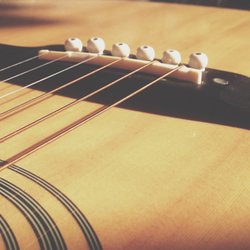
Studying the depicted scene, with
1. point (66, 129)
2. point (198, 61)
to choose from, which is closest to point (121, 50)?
point (198, 61)

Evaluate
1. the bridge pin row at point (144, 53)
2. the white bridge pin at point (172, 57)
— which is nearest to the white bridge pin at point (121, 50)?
the bridge pin row at point (144, 53)

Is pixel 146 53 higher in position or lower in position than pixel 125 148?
higher

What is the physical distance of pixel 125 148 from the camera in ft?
2.33

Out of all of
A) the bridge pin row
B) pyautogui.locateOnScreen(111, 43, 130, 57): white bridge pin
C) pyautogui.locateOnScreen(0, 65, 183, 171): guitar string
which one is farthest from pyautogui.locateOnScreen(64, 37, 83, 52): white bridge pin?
pyautogui.locateOnScreen(0, 65, 183, 171): guitar string

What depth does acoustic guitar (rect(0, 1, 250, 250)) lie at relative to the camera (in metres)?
0.51

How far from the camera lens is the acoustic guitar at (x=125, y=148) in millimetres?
509

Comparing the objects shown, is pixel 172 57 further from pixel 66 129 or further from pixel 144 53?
pixel 66 129

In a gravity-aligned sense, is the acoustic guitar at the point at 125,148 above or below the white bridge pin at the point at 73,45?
below

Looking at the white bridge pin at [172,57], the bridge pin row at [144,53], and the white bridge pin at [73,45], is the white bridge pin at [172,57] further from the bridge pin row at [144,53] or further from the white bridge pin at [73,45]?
the white bridge pin at [73,45]

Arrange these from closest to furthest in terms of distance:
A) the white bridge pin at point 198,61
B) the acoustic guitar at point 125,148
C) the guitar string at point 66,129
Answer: the acoustic guitar at point 125,148
the guitar string at point 66,129
the white bridge pin at point 198,61

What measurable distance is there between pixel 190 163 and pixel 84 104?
32 centimetres

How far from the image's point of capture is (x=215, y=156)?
0.69 m

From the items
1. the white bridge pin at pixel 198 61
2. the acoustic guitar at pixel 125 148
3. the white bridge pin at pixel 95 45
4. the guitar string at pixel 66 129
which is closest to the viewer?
the acoustic guitar at pixel 125 148

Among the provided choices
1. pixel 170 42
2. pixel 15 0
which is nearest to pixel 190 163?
pixel 170 42
